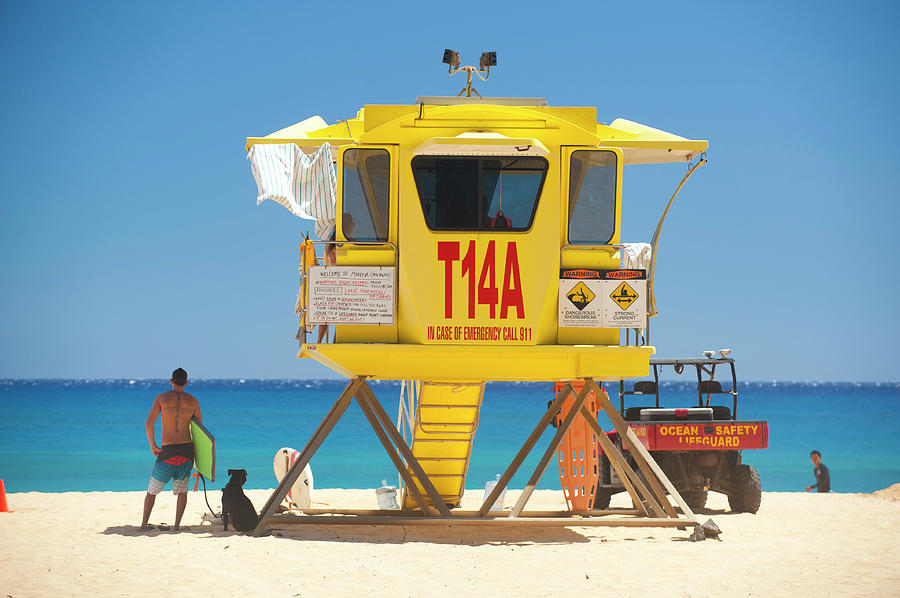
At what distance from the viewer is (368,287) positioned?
1146cm

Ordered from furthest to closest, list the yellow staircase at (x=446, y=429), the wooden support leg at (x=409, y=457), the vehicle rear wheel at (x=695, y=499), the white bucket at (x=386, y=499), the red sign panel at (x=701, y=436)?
the vehicle rear wheel at (x=695, y=499) → the white bucket at (x=386, y=499) → the red sign panel at (x=701, y=436) → the yellow staircase at (x=446, y=429) → the wooden support leg at (x=409, y=457)

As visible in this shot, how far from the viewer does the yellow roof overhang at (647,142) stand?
1238 centimetres

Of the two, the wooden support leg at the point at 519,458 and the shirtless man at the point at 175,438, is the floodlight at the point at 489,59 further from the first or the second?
the shirtless man at the point at 175,438

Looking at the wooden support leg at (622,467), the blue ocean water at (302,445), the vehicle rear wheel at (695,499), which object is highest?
the wooden support leg at (622,467)

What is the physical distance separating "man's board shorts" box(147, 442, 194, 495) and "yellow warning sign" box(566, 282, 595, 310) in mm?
4563

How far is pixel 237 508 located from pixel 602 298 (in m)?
4.71

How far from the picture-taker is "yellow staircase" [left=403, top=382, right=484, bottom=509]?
1296 cm

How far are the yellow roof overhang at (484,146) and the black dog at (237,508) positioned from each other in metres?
4.17

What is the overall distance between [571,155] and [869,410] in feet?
305

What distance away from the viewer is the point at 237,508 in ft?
37.2

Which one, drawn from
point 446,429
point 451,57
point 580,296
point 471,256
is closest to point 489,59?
point 451,57

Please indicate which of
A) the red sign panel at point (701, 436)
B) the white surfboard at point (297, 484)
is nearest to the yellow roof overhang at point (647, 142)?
the red sign panel at point (701, 436)

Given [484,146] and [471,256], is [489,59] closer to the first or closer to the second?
[484,146]

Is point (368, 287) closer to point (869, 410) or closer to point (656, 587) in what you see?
point (656, 587)
